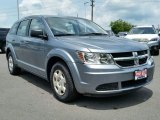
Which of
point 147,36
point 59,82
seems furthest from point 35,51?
point 147,36

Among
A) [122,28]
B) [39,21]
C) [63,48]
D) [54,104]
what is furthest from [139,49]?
[122,28]

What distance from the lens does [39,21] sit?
21.0 feet

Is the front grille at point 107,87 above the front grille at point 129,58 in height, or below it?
below

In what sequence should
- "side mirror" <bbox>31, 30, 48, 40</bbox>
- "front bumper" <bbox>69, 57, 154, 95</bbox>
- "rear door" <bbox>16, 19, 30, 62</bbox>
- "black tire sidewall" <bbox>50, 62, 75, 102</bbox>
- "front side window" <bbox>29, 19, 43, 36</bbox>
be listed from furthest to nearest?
"rear door" <bbox>16, 19, 30, 62</bbox>, "front side window" <bbox>29, 19, 43, 36</bbox>, "side mirror" <bbox>31, 30, 48, 40</bbox>, "black tire sidewall" <bbox>50, 62, 75, 102</bbox>, "front bumper" <bbox>69, 57, 154, 95</bbox>

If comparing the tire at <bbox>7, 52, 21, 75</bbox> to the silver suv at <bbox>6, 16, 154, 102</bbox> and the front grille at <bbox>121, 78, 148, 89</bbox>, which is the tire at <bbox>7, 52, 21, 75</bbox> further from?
the front grille at <bbox>121, 78, 148, 89</bbox>

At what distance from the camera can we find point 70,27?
6.12 meters

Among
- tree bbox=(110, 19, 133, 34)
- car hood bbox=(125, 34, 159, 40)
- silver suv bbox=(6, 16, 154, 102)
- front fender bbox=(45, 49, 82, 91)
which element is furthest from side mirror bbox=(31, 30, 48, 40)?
tree bbox=(110, 19, 133, 34)

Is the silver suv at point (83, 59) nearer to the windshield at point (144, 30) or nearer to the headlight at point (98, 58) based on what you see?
the headlight at point (98, 58)

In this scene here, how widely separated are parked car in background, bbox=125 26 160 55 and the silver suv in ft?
25.9

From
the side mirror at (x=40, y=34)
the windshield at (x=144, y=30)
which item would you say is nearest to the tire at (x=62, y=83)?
the side mirror at (x=40, y=34)

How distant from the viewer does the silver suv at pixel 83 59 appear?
4.76 metres

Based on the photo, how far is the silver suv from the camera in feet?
15.6

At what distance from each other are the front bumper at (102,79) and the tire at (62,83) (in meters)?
0.20

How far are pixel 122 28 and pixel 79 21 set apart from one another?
99.1 metres
